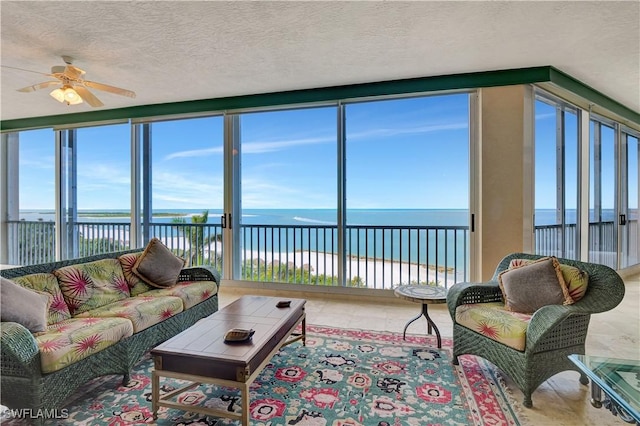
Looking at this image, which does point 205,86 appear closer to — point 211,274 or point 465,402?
Answer: point 211,274

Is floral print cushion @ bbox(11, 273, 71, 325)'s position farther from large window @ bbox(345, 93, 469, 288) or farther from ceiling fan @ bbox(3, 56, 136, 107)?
large window @ bbox(345, 93, 469, 288)

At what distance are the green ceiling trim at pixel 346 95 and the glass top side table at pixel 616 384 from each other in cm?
299

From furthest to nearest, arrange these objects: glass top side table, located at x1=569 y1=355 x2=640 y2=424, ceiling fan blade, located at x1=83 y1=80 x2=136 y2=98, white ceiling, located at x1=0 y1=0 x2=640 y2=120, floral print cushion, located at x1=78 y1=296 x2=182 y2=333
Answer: ceiling fan blade, located at x1=83 y1=80 x2=136 y2=98
white ceiling, located at x1=0 y1=0 x2=640 y2=120
floral print cushion, located at x1=78 y1=296 x2=182 y2=333
glass top side table, located at x1=569 y1=355 x2=640 y2=424

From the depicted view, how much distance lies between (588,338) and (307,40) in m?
3.81

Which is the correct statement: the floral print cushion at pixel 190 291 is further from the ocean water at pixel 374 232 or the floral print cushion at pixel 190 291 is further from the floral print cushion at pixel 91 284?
the ocean water at pixel 374 232

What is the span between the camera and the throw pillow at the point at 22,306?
66.9 inches

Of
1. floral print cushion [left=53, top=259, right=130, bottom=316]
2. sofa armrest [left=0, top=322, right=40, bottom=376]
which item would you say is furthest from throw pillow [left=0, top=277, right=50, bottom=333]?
floral print cushion [left=53, top=259, right=130, bottom=316]

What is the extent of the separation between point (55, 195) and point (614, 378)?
23.1ft

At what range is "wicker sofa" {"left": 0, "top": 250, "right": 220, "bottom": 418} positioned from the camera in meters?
1.52

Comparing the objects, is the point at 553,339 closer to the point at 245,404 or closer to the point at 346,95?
the point at 245,404

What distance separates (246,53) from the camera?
294 centimetres

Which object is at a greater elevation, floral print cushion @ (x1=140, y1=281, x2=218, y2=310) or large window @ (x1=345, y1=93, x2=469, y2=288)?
large window @ (x1=345, y1=93, x2=469, y2=288)

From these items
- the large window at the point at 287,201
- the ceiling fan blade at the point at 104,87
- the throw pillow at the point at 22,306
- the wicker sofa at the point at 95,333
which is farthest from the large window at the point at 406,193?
the throw pillow at the point at 22,306

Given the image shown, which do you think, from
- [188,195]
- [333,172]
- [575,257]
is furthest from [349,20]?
[575,257]
